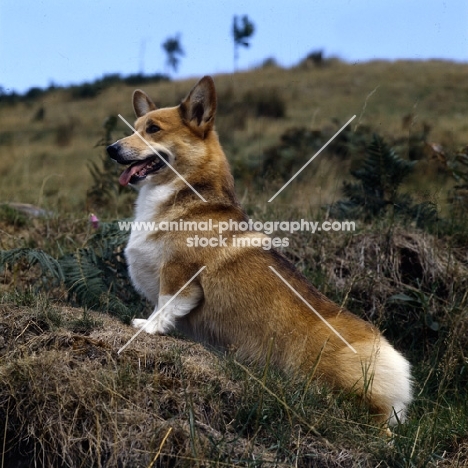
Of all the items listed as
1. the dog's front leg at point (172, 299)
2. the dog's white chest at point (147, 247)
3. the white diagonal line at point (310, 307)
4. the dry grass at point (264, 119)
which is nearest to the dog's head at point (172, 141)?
the dog's white chest at point (147, 247)

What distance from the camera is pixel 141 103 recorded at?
5.48 m

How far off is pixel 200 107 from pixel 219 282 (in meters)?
1.26

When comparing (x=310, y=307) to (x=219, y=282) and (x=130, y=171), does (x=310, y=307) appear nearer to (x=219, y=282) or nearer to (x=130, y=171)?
(x=219, y=282)

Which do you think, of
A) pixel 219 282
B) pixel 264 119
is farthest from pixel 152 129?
pixel 264 119

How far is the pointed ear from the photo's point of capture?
545 cm

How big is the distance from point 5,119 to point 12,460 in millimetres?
15734

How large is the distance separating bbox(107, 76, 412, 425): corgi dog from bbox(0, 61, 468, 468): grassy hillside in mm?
218

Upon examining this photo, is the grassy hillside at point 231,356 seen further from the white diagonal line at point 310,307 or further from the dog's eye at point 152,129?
the dog's eye at point 152,129

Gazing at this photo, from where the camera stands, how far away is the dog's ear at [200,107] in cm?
498

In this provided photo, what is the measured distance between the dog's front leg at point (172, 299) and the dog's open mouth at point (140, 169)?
0.69 metres

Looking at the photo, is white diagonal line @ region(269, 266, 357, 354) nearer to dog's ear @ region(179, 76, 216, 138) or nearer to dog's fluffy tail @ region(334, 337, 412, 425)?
dog's fluffy tail @ region(334, 337, 412, 425)

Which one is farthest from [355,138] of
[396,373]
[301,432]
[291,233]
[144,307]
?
[301,432]

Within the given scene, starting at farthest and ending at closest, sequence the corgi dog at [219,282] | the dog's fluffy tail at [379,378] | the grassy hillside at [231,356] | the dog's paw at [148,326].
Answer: the dog's paw at [148,326], the corgi dog at [219,282], the dog's fluffy tail at [379,378], the grassy hillside at [231,356]

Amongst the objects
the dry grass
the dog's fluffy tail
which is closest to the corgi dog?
the dog's fluffy tail
